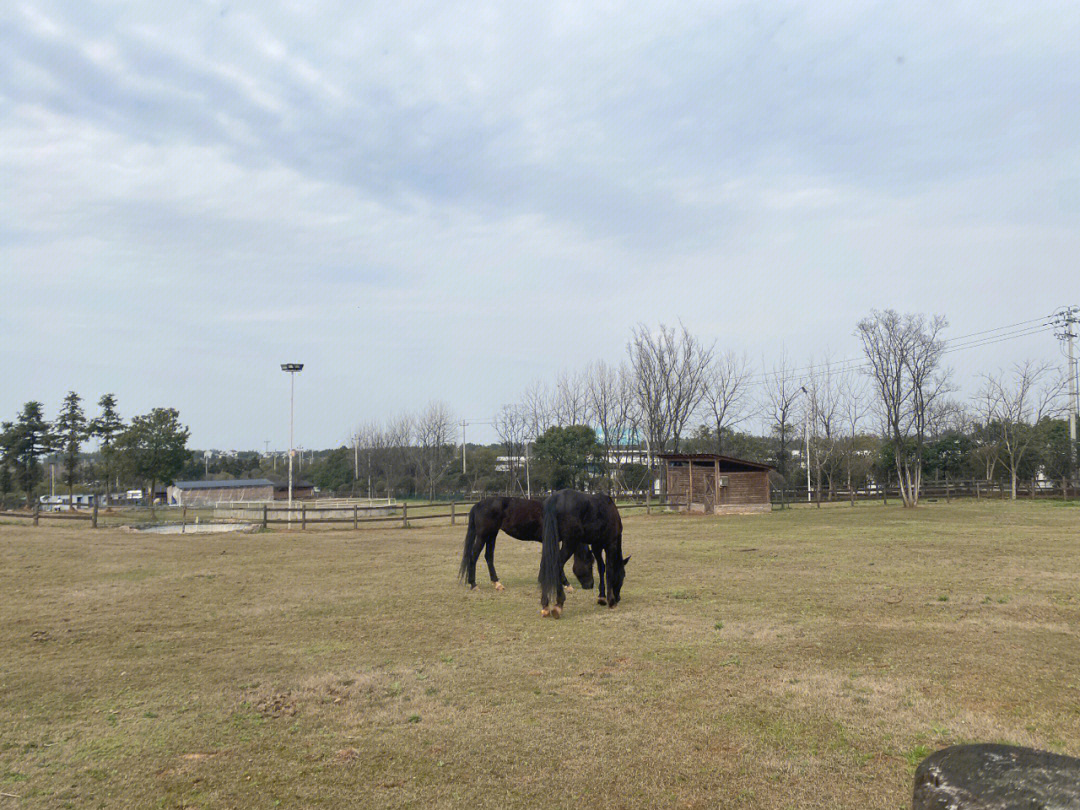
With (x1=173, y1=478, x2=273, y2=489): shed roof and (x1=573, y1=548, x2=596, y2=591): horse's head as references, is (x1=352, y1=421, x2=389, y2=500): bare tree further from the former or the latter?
(x1=573, y1=548, x2=596, y2=591): horse's head

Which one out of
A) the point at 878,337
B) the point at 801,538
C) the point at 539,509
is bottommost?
the point at 801,538

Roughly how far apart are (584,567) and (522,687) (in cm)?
377


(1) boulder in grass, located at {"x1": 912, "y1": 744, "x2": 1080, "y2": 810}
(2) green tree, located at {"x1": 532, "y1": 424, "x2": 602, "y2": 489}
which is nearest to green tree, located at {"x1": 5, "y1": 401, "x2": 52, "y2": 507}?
(2) green tree, located at {"x1": 532, "y1": 424, "x2": 602, "y2": 489}

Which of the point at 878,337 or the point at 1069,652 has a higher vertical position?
the point at 878,337

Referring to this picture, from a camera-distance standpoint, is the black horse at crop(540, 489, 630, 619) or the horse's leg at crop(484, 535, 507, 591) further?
the horse's leg at crop(484, 535, 507, 591)

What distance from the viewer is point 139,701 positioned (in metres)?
5.79

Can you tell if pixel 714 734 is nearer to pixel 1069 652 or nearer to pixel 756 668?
pixel 756 668

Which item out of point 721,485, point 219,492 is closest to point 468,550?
point 721,485

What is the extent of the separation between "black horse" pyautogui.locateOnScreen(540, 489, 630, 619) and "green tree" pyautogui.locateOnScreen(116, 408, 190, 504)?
43534 millimetres

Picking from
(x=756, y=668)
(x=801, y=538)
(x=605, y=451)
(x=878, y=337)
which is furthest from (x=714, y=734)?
(x=605, y=451)

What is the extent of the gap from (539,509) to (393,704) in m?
6.64

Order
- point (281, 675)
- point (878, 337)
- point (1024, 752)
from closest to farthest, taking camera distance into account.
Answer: point (1024, 752) < point (281, 675) < point (878, 337)

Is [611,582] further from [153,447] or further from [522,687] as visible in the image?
[153,447]

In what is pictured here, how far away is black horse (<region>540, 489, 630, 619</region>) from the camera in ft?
30.0
